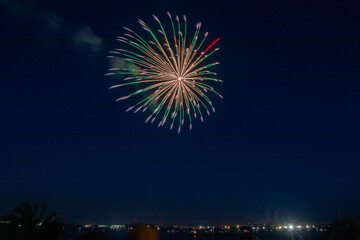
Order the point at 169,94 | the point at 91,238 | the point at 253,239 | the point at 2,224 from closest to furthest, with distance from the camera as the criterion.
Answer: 1. the point at 91,238
2. the point at 2,224
3. the point at 169,94
4. the point at 253,239

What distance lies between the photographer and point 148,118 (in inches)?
1027

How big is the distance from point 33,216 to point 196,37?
18395mm

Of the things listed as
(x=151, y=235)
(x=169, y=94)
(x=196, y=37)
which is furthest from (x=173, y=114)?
(x=151, y=235)

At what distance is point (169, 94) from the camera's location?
89.9 ft

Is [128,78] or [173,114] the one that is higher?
[128,78]

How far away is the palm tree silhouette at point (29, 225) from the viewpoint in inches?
987

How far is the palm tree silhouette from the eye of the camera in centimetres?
2506

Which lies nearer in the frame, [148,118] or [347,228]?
[148,118]

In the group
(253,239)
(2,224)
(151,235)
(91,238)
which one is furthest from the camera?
(253,239)

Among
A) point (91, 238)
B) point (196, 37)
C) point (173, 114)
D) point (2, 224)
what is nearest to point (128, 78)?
point (173, 114)

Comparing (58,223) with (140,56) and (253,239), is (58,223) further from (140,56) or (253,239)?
(253,239)

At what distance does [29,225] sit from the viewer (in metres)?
25.4

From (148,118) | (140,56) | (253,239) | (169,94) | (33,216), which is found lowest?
(253,239)

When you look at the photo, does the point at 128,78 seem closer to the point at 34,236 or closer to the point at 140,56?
the point at 140,56
